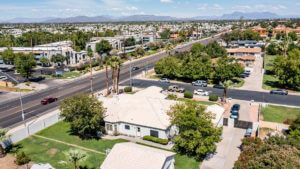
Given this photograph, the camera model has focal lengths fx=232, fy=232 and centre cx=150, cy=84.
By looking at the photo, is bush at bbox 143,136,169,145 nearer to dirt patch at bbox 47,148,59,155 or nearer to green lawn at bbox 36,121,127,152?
green lawn at bbox 36,121,127,152

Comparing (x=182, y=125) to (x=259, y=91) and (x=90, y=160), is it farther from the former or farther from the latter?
(x=259, y=91)

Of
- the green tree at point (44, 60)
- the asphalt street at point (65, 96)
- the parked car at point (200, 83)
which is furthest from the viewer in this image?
the green tree at point (44, 60)

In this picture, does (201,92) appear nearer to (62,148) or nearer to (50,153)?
(62,148)

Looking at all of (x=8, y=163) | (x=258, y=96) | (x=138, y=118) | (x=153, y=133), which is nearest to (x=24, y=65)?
(x=8, y=163)

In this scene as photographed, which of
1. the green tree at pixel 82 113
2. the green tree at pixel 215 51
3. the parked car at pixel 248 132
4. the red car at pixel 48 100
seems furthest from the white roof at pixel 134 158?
the green tree at pixel 215 51

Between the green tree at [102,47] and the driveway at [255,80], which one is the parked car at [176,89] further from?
the green tree at [102,47]

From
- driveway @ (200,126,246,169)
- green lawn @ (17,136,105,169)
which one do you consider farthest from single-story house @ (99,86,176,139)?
driveway @ (200,126,246,169)

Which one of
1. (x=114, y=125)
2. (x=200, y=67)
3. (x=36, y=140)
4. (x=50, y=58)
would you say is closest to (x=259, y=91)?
(x=200, y=67)
